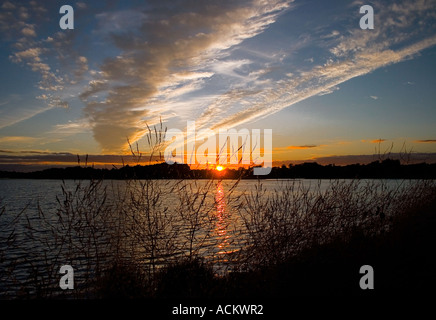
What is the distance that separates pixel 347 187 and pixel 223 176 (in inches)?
164

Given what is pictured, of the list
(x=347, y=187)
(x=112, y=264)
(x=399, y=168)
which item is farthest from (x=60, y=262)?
(x=399, y=168)

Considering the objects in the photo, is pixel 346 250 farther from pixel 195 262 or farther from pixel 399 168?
pixel 399 168

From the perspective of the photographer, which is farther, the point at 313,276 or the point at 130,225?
the point at 130,225

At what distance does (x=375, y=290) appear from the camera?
201 inches

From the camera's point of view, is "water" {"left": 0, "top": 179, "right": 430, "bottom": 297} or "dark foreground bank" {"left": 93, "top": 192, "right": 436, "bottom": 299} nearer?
"dark foreground bank" {"left": 93, "top": 192, "right": 436, "bottom": 299}

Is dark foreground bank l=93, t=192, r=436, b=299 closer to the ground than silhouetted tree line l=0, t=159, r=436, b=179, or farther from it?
closer to the ground

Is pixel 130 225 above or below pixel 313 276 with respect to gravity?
above

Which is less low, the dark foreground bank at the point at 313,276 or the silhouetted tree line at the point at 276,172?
the silhouetted tree line at the point at 276,172

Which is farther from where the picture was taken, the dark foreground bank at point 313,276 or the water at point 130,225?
the water at point 130,225

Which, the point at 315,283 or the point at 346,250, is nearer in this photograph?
the point at 315,283
